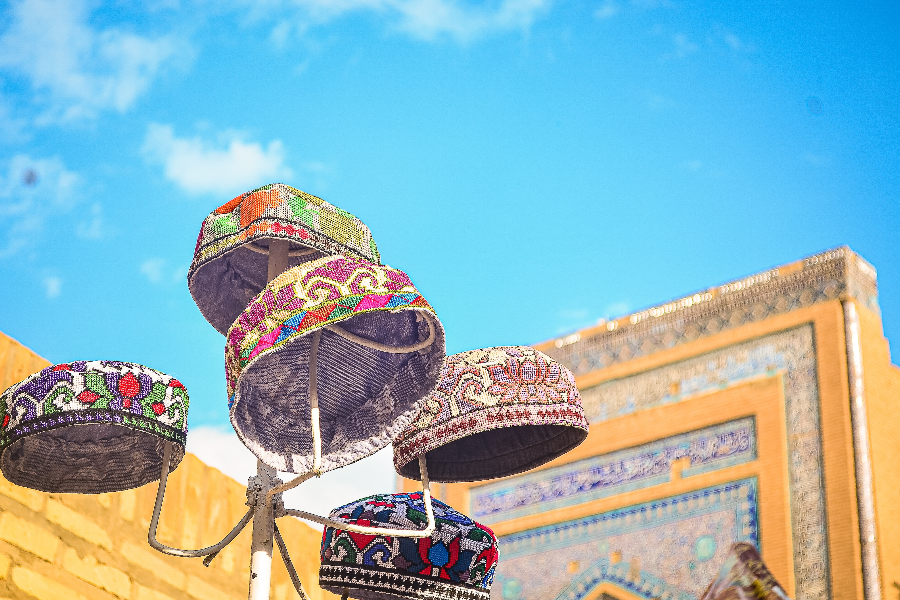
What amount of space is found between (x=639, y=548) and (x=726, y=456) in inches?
→ 27.9

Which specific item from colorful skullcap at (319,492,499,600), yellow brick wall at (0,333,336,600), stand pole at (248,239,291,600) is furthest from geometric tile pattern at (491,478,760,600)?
stand pole at (248,239,291,600)

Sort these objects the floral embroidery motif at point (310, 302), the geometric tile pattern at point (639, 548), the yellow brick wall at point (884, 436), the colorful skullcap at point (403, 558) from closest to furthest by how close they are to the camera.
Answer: the floral embroidery motif at point (310, 302) → the colorful skullcap at point (403, 558) → the yellow brick wall at point (884, 436) → the geometric tile pattern at point (639, 548)

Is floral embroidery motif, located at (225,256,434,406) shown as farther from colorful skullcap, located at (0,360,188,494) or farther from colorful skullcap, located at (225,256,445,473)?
colorful skullcap, located at (0,360,188,494)

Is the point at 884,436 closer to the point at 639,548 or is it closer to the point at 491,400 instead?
the point at 639,548

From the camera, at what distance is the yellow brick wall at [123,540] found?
3.24 m

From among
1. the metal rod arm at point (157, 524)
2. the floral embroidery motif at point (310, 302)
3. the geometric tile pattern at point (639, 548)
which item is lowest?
the metal rod arm at point (157, 524)

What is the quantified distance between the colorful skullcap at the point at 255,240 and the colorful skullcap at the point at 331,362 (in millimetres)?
176

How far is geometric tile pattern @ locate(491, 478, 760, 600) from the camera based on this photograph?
6336mm

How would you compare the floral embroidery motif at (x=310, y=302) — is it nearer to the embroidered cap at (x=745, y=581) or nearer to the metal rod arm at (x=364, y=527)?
the metal rod arm at (x=364, y=527)

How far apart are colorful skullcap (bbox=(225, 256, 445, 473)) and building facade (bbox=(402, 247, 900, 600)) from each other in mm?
4469

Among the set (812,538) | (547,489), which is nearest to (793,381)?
(812,538)

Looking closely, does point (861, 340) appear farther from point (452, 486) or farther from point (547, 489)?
point (452, 486)

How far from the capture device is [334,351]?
2.01m

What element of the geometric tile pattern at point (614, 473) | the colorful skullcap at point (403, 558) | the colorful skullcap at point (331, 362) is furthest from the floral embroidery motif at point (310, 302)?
the geometric tile pattern at point (614, 473)
